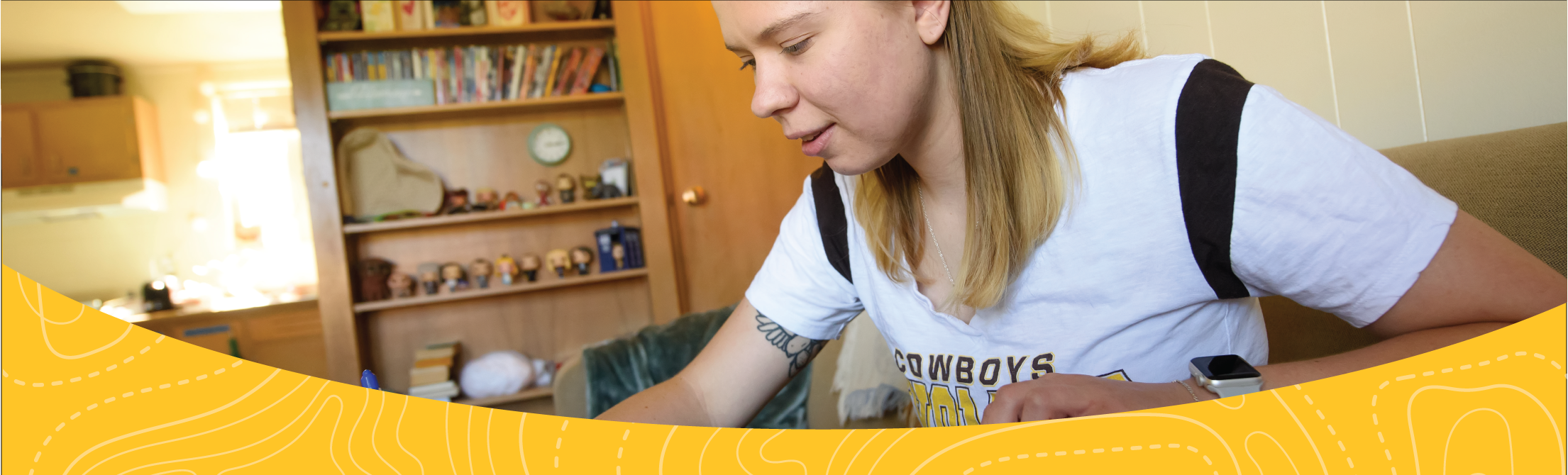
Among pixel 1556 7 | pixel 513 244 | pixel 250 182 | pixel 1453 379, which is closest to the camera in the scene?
pixel 1453 379

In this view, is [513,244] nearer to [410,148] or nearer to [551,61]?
[410,148]

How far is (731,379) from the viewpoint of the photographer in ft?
1.40

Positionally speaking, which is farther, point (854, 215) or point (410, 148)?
point (410, 148)

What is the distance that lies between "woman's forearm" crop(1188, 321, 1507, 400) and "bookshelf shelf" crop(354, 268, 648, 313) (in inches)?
62.1

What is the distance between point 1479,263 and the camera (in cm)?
23

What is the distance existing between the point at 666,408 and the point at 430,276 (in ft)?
5.20

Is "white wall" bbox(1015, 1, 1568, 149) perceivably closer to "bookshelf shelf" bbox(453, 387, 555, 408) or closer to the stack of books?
"bookshelf shelf" bbox(453, 387, 555, 408)

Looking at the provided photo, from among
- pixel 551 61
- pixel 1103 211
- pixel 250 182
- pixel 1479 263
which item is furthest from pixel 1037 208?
pixel 250 182

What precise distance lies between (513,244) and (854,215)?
5.29 feet

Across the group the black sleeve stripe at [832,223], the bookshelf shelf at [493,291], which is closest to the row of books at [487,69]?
the bookshelf shelf at [493,291]

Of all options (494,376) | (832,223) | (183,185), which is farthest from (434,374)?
(832,223)

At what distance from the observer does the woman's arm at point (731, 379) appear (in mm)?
400

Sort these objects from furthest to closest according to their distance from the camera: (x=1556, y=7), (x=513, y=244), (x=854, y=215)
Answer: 1. (x=513, y=244)
2. (x=854, y=215)
3. (x=1556, y=7)

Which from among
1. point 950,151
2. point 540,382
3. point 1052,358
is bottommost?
point 540,382
